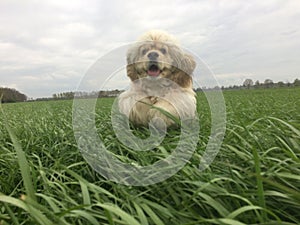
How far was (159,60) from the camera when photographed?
3.05m

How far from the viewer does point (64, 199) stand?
3.83 ft

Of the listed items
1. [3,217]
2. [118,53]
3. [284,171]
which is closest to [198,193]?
[284,171]

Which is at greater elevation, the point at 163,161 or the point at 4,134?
the point at 4,134

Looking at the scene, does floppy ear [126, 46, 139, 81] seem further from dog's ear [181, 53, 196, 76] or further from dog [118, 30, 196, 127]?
dog's ear [181, 53, 196, 76]

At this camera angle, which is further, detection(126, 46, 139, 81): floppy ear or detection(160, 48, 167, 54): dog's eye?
detection(126, 46, 139, 81): floppy ear

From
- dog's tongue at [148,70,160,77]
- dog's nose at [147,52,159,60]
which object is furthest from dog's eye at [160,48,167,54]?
dog's tongue at [148,70,160,77]

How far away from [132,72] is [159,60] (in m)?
0.44

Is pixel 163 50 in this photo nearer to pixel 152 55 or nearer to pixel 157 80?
pixel 152 55

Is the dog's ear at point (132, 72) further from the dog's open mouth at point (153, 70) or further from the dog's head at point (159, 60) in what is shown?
the dog's open mouth at point (153, 70)

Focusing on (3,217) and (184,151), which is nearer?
(3,217)

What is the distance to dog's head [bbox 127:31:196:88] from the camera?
312cm

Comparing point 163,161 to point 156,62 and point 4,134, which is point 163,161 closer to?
point 156,62

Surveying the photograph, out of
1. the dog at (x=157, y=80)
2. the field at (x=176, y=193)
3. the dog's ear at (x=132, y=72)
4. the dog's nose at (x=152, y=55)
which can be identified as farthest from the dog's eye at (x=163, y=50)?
the field at (x=176, y=193)

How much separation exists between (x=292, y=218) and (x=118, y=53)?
2.26 m
